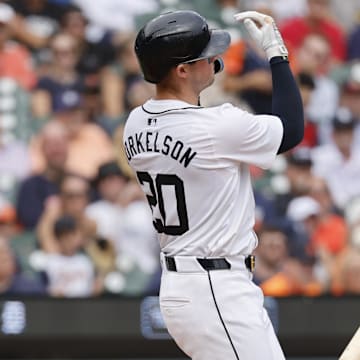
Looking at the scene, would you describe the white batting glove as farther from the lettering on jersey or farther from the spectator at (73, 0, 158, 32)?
the spectator at (73, 0, 158, 32)

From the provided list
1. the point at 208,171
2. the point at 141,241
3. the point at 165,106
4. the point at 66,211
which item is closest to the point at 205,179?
the point at 208,171

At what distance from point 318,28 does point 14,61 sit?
7.92 ft

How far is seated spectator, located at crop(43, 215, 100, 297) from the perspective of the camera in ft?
25.1

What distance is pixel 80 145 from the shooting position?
8.05 m

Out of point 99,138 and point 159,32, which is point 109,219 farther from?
point 159,32

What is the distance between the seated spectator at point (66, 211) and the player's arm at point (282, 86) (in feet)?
14.5

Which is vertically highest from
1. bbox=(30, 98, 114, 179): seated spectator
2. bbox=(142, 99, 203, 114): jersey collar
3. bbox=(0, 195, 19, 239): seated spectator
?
bbox=(142, 99, 203, 114): jersey collar

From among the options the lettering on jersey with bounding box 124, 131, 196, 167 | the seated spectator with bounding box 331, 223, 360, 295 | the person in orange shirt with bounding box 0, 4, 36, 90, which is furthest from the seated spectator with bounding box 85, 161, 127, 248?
the lettering on jersey with bounding box 124, 131, 196, 167

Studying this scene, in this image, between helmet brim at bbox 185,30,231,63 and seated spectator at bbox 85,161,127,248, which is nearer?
helmet brim at bbox 185,30,231,63

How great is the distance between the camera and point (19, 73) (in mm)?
8305

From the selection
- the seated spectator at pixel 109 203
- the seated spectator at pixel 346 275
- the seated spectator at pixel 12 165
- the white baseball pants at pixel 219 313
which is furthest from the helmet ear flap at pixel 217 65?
the seated spectator at pixel 12 165

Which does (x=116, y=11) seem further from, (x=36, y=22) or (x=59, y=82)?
(x=59, y=82)

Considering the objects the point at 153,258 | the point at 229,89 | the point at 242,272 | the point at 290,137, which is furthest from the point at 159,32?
the point at 229,89

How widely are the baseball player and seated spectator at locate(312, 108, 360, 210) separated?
4.66m
